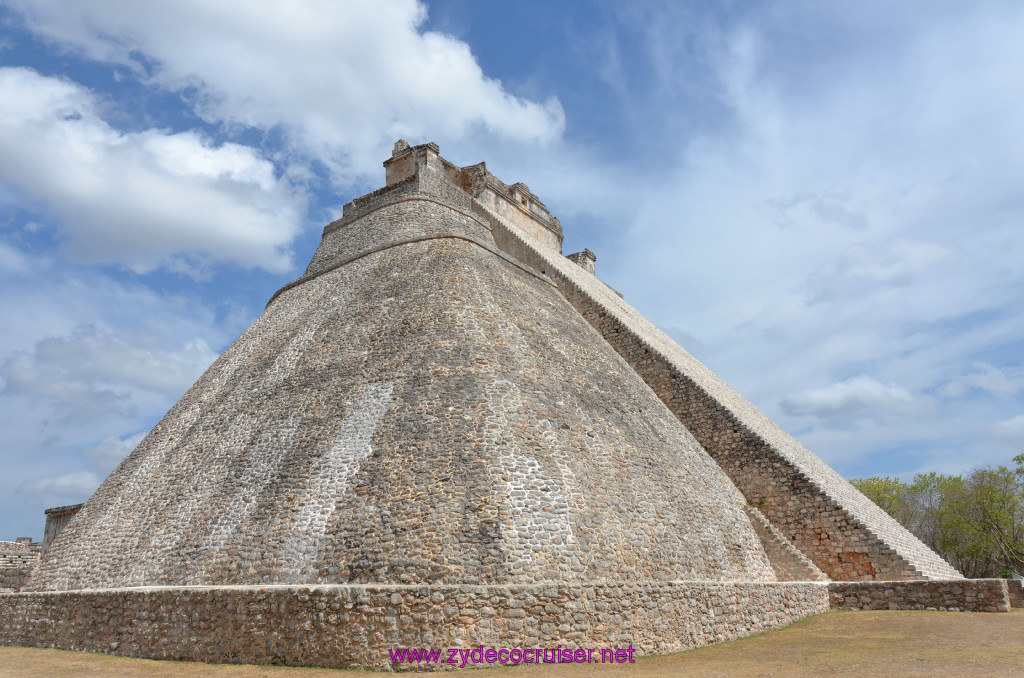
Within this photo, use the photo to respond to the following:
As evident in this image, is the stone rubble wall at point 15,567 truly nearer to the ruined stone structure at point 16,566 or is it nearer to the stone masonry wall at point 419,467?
the ruined stone structure at point 16,566

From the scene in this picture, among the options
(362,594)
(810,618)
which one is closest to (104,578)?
(362,594)

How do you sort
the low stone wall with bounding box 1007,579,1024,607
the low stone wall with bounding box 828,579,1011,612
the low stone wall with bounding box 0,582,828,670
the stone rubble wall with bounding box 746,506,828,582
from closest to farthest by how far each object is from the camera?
the low stone wall with bounding box 0,582,828,670 < the low stone wall with bounding box 828,579,1011,612 < the stone rubble wall with bounding box 746,506,828,582 < the low stone wall with bounding box 1007,579,1024,607

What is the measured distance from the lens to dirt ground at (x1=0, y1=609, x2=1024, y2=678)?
6.32m

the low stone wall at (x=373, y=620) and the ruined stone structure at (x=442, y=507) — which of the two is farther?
the ruined stone structure at (x=442, y=507)

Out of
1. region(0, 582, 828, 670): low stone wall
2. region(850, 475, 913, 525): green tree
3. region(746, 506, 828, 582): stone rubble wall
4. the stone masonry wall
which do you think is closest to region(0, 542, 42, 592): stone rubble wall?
the stone masonry wall

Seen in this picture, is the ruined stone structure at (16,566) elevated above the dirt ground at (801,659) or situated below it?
above

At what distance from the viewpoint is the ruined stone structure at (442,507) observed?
23.1 ft

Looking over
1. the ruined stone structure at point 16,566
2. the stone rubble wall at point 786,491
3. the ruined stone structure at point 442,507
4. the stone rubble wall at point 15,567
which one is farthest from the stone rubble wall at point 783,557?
the ruined stone structure at point 16,566

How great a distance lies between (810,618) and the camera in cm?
1018

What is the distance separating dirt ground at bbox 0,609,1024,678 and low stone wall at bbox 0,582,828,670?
0.20 metres

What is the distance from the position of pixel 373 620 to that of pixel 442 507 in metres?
1.77

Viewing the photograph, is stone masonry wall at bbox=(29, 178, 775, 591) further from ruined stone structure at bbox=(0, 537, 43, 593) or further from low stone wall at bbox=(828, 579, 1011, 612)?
ruined stone structure at bbox=(0, 537, 43, 593)

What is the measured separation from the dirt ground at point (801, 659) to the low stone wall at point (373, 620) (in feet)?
0.66

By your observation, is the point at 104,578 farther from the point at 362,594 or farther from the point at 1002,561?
the point at 1002,561
